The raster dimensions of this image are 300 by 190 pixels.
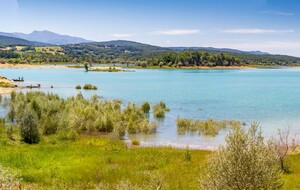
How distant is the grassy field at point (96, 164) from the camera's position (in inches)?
812

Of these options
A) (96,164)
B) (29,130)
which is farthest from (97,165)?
(29,130)

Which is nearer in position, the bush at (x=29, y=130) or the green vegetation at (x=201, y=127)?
the bush at (x=29, y=130)

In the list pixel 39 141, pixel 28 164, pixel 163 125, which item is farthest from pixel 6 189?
pixel 163 125

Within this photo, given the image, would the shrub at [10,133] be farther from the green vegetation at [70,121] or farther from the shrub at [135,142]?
the shrub at [135,142]

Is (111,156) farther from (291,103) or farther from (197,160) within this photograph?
(291,103)

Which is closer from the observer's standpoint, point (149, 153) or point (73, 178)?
point (73, 178)

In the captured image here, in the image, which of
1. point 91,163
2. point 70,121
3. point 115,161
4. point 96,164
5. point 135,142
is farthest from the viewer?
point 70,121

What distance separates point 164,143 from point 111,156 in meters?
10.9

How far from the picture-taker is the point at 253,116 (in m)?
58.7

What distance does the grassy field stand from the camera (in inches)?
812

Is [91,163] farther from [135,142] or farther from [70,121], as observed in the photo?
[70,121]

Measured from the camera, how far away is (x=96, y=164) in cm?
2509

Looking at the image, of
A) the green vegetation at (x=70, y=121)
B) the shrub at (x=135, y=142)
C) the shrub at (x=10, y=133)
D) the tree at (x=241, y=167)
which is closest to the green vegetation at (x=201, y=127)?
the green vegetation at (x=70, y=121)

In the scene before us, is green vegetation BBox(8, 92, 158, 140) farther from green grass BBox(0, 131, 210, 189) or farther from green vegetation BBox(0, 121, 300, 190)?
green grass BBox(0, 131, 210, 189)
